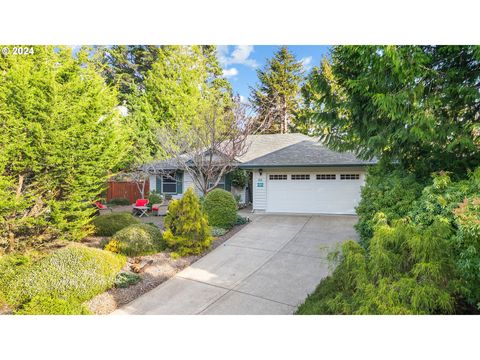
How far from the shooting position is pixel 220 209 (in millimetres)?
7348

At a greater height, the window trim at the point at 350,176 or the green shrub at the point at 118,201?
the window trim at the point at 350,176

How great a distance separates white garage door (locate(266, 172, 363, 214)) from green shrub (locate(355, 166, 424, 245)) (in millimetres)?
4405

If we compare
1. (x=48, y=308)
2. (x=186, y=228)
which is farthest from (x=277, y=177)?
(x=48, y=308)

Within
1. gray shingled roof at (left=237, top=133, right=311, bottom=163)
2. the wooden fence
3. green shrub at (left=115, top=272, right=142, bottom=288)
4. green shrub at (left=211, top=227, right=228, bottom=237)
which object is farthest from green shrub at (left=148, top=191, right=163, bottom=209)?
green shrub at (left=115, top=272, right=142, bottom=288)

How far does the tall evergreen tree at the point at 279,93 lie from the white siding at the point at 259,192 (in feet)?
6.01

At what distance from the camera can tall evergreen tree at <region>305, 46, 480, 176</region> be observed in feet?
10.3

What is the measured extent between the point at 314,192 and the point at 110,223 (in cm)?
685

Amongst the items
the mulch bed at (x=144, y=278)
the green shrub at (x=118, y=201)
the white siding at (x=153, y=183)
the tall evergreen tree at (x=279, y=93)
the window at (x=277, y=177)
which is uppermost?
the tall evergreen tree at (x=279, y=93)

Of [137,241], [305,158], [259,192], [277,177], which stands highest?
[305,158]

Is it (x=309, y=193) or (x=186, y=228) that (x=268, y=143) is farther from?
(x=186, y=228)

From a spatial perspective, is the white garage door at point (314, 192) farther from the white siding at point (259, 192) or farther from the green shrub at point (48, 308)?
the green shrub at point (48, 308)

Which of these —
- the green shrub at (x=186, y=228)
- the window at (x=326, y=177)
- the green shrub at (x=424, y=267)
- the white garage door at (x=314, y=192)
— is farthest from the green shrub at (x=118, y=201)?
the green shrub at (x=424, y=267)

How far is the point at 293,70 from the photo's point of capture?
7.86 meters

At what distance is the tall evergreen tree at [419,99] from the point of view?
3.13 m
